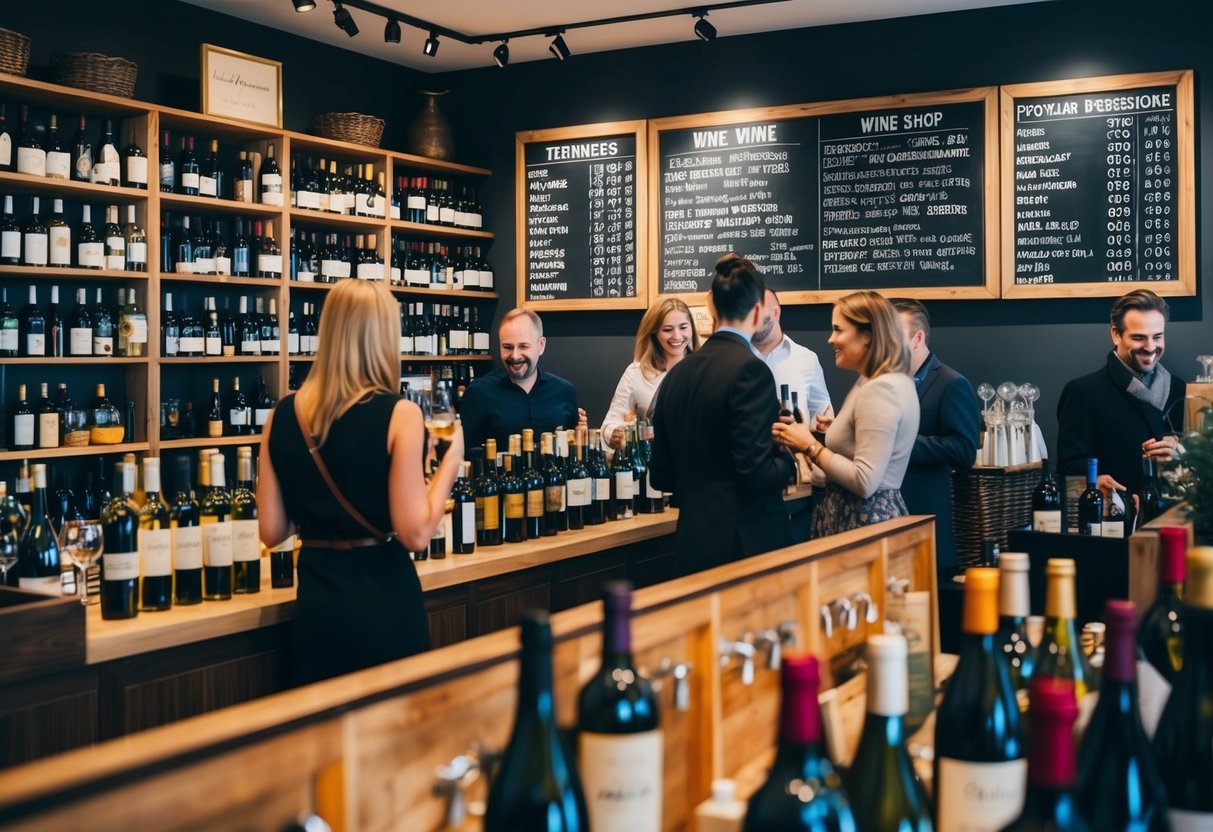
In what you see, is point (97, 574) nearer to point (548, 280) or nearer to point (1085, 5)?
point (548, 280)

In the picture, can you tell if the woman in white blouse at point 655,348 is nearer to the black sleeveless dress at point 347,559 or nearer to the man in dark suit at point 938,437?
the man in dark suit at point 938,437

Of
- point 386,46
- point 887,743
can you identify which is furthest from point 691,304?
point 887,743

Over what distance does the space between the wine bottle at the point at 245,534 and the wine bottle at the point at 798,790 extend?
1906mm

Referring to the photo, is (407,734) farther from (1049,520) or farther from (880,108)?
(880,108)

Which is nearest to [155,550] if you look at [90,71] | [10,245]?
[10,245]

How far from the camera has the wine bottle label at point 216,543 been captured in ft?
8.29

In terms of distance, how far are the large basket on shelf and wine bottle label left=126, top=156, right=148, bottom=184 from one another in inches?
137

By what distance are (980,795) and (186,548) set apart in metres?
1.91

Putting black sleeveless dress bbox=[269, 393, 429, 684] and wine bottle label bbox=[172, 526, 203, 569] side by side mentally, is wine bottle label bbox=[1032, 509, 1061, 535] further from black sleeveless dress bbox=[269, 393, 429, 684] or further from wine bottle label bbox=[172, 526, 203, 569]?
wine bottle label bbox=[172, 526, 203, 569]

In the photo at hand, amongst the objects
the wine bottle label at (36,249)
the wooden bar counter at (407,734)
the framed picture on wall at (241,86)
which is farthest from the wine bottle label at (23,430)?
the wooden bar counter at (407,734)

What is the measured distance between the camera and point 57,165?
460cm

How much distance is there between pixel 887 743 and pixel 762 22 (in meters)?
5.25

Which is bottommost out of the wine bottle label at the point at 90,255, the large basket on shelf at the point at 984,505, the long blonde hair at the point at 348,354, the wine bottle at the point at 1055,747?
the large basket on shelf at the point at 984,505

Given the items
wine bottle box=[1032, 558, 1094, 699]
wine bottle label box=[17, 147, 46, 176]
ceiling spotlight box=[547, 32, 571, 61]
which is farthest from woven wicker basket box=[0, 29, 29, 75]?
wine bottle box=[1032, 558, 1094, 699]
